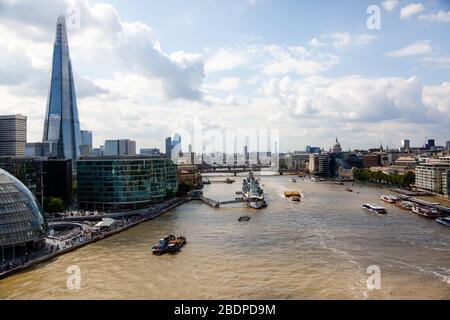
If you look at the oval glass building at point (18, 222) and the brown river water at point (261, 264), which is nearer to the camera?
the brown river water at point (261, 264)

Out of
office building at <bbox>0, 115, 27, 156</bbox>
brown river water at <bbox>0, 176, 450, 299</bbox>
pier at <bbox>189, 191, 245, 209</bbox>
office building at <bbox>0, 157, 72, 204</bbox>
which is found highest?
office building at <bbox>0, 115, 27, 156</bbox>

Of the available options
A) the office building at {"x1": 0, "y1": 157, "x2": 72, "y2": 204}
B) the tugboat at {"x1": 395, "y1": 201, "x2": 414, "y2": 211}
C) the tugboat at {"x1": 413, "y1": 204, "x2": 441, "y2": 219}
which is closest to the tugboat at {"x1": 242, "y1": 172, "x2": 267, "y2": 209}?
the tugboat at {"x1": 395, "y1": 201, "x2": 414, "y2": 211}

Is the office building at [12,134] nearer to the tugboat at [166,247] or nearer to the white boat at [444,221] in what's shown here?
the tugboat at [166,247]

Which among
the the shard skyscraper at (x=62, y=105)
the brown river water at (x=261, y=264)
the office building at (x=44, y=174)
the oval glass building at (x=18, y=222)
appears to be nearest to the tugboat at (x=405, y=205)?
the brown river water at (x=261, y=264)

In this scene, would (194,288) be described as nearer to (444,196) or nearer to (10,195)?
(10,195)

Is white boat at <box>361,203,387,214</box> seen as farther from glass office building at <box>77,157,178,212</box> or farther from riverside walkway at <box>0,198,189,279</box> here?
glass office building at <box>77,157,178,212</box>

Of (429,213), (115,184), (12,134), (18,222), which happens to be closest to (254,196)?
(115,184)
